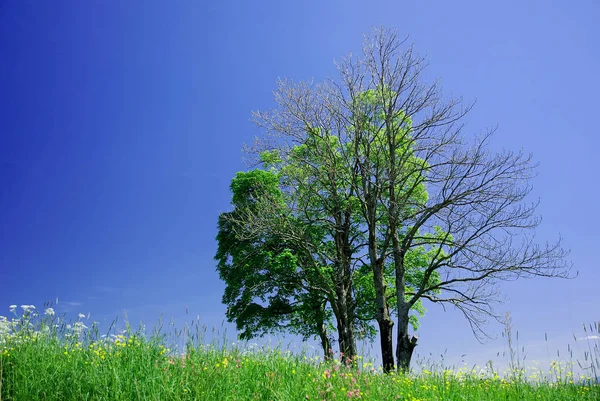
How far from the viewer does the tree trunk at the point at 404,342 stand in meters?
15.5

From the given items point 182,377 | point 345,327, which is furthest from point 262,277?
point 182,377

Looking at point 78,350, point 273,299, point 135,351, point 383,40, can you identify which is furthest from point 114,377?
point 273,299

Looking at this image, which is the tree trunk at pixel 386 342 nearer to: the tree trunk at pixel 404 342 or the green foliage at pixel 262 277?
the tree trunk at pixel 404 342

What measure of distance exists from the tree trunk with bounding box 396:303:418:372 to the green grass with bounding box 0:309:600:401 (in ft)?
22.9

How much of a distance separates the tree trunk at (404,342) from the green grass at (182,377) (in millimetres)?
6966

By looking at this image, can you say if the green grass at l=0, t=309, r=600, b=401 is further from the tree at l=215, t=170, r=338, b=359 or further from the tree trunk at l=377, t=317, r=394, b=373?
the tree at l=215, t=170, r=338, b=359

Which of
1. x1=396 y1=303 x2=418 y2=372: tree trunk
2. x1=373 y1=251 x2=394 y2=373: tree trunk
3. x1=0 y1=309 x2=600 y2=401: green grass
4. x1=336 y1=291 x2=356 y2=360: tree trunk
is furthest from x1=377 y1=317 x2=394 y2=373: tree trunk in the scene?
x1=0 y1=309 x2=600 y2=401: green grass

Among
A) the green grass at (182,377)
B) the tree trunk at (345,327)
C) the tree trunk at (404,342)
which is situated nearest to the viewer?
the green grass at (182,377)

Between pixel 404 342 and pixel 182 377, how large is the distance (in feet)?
37.2

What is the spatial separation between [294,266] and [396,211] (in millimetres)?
6240

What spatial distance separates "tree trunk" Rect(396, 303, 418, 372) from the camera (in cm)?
1554

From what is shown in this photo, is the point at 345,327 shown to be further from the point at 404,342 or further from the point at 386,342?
the point at 404,342

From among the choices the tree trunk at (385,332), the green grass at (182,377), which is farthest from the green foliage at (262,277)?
the green grass at (182,377)

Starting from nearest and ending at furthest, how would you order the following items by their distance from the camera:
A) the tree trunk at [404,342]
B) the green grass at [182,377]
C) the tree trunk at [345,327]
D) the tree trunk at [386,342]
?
the green grass at [182,377] → the tree trunk at [404,342] → the tree trunk at [386,342] → the tree trunk at [345,327]
